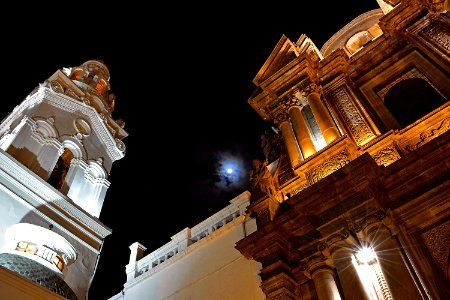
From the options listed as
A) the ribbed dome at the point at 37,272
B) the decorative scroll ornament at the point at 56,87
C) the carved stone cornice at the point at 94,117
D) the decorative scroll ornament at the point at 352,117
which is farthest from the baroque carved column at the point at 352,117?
the decorative scroll ornament at the point at 56,87

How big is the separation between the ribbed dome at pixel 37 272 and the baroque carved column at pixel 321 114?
8734mm

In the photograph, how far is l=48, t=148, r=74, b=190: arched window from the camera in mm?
15523

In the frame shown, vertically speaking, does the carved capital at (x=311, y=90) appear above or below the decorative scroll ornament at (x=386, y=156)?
above

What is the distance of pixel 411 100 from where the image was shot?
1341 cm

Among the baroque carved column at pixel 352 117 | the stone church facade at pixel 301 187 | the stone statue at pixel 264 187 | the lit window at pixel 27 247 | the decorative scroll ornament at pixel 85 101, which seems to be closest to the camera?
the stone church facade at pixel 301 187

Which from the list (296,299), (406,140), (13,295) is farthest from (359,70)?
(13,295)

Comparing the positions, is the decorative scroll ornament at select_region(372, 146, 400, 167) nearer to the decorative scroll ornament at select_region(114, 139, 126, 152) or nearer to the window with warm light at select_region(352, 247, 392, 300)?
the window with warm light at select_region(352, 247, 392, 300)

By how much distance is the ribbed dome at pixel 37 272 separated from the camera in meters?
11.1

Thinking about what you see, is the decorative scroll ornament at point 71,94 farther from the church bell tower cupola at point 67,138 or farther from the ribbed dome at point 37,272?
the ribbed dome at point 37,272

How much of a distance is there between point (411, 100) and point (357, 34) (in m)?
5.22

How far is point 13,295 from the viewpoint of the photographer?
9.57 m

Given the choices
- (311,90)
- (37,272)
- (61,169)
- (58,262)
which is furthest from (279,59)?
(37,272)

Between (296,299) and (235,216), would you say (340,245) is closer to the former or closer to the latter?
(296,299)

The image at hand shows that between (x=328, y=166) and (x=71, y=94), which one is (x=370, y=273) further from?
(x=71, y=94)
